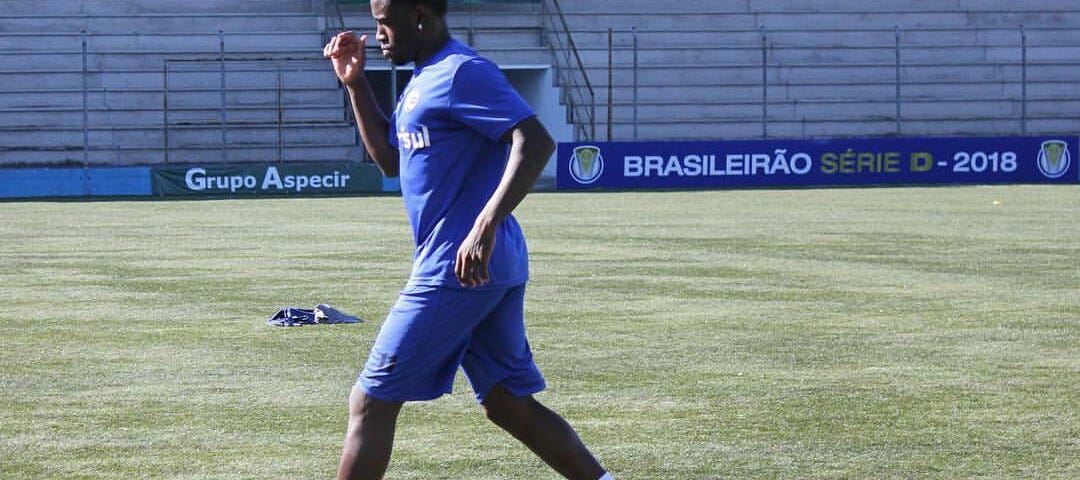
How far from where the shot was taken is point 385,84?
132 ft

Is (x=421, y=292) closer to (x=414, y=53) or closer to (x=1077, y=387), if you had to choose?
(x=414, y=53)

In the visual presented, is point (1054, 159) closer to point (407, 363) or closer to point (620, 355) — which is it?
point (620, 355)

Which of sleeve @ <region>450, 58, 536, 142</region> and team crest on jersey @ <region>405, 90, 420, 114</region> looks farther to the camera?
team crest on jersey @ <region>405, 90, 420, 114</region>

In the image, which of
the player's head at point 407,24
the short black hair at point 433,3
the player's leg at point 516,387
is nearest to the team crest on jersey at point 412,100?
the player's head at point 407,24

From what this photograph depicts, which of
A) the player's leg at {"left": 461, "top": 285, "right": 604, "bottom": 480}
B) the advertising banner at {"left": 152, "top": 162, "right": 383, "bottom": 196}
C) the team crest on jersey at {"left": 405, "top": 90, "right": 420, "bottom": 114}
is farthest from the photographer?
the advertising banner at {"left": 152, "top": 162, "right": 383, "bottom": 196}

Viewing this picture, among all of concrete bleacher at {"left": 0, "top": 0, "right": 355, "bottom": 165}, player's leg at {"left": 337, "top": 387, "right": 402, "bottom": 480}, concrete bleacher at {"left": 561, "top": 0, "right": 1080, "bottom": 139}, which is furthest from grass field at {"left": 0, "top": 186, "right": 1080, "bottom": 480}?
concrete bleacher at {"left": 561, "top": 0, "right": 1080, "bottom": 139}

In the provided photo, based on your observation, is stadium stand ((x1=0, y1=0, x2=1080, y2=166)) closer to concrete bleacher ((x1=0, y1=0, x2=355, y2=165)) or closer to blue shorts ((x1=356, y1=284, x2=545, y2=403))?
concrete bleacher ((x1=0, y1=0, x2=355, y2=165))

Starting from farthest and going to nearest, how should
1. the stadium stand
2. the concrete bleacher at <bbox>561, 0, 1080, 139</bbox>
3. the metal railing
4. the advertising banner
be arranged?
the concrete bleacher at <bbox>561, 0, 1080, 139</bbox>
the metal railing
the stadium stand
the advertising banner

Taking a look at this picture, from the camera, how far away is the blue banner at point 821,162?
1395 inches

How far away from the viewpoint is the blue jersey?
16.3ft

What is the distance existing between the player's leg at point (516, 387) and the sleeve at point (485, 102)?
1.81ft

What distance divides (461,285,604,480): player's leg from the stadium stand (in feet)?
101

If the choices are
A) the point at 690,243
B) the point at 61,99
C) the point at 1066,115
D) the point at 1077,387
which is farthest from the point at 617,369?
the point at 1066,115

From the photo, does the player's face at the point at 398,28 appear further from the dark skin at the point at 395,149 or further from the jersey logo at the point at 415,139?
the jersey logo at the point at 415,139
